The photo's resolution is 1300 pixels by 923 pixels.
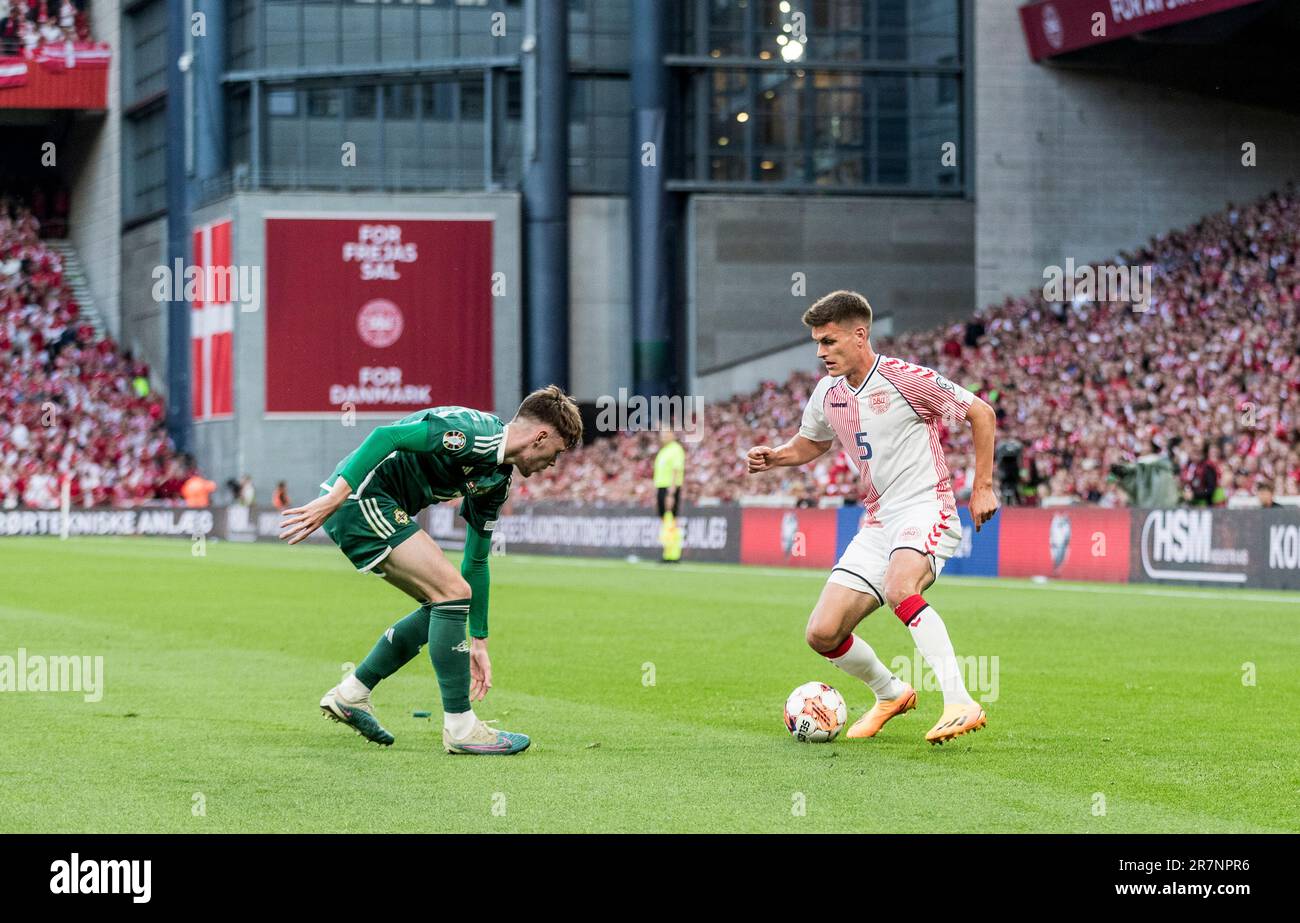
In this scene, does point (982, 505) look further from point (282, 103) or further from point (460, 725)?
point (282, 103)

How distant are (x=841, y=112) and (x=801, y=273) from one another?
4391 millimetres

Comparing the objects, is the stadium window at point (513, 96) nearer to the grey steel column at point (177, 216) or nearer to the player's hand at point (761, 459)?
the grey steel column at point (177, 216)

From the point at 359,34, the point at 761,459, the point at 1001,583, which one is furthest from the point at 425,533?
the point at 359,34

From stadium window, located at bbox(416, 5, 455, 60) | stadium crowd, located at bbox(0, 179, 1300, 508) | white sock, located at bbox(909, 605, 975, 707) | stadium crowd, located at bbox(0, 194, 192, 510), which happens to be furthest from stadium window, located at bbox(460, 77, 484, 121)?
white sock, located at bbox(909, 605, 975, 707)

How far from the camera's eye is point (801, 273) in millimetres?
53719

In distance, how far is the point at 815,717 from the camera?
Answer: 10.4 metres

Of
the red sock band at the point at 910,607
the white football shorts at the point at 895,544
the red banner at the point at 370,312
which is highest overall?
the red banner at the point at 370,312

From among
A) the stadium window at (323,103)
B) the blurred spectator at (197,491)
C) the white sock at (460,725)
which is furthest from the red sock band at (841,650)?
the stadium window at (323,103)

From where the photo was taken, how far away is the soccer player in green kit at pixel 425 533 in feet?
30.4

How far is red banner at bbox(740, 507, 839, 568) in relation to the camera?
3069cm

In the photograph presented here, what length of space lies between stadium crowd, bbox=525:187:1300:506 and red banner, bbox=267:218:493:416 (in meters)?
5.01

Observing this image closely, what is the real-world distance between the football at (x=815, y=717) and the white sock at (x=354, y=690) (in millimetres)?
2216

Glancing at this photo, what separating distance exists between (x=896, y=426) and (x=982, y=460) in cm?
50

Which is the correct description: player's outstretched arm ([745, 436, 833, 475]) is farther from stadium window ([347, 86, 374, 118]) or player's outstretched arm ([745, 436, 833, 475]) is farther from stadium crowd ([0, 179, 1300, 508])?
stadium window ([347, 86, 374, 118])
